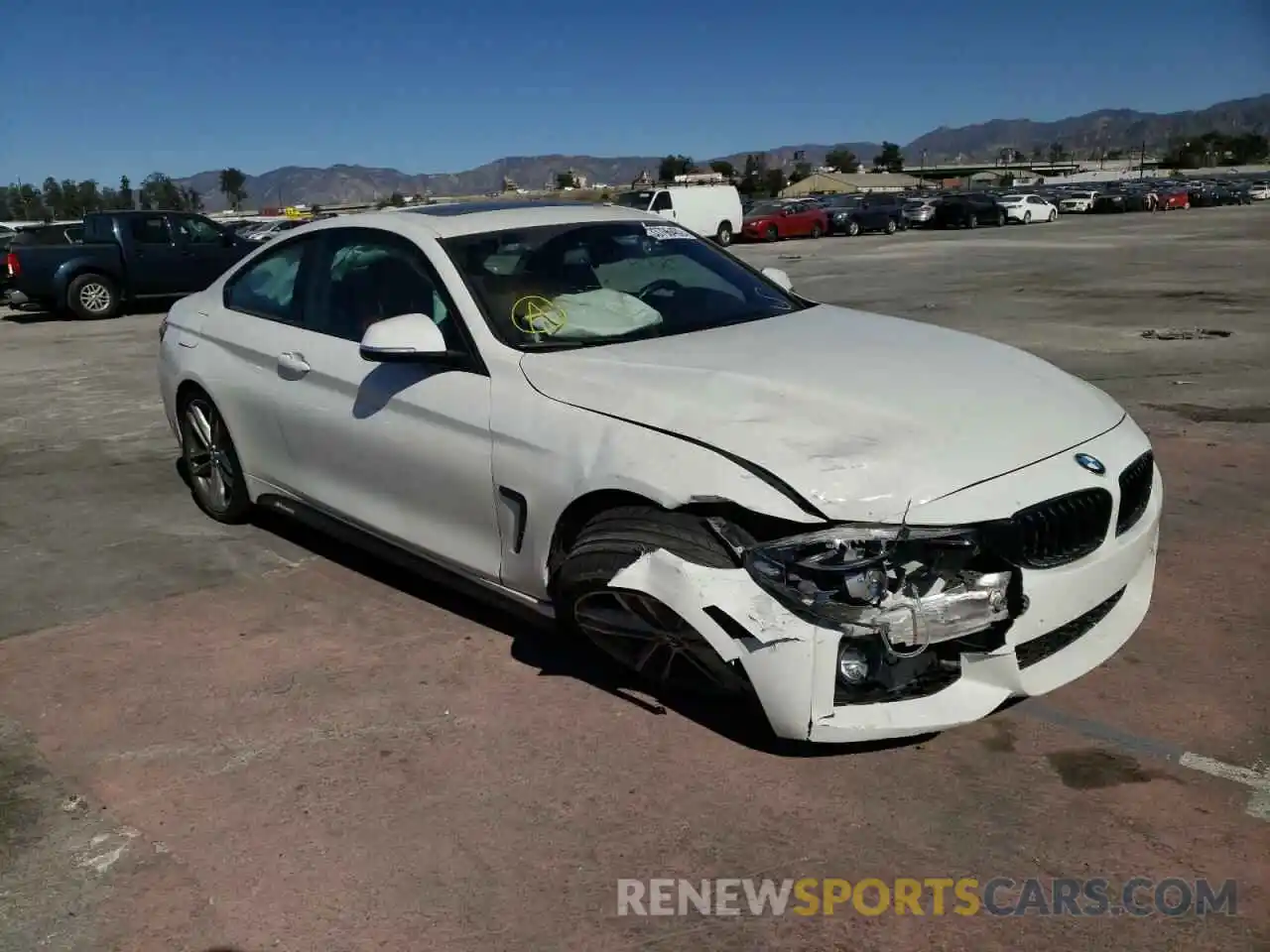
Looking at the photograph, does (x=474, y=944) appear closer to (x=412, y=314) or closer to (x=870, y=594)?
(x=870, y=594)

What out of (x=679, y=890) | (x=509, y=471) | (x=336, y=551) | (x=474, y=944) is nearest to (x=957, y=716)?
(x=679, y=890)

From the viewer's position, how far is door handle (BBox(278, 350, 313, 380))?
14.7 ft

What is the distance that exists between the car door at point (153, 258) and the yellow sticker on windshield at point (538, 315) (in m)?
15.4

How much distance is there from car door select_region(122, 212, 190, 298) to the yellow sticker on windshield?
15435 mm

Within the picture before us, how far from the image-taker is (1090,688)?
3582 millimetres

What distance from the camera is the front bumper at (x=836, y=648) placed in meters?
2.84

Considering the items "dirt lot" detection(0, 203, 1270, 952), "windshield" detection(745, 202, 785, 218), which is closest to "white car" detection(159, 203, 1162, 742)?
"dirt lot" detection(0, 203, 1270, 952)

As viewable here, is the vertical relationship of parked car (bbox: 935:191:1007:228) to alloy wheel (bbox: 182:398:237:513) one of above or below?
below

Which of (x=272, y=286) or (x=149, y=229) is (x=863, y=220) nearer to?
(x=149, y=229)

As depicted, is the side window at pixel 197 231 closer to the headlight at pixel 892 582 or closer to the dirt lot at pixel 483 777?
the dirt lot at pixel 483 777

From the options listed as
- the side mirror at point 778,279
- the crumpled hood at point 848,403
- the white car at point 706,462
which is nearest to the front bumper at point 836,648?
the white car at point 706,462

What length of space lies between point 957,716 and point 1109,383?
6610mm

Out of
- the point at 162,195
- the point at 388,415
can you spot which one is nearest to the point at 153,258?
the point at 388,415

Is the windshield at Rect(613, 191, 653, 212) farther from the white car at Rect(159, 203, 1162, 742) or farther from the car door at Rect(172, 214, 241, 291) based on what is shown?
the white car at Rect(159, 203, 1162, 742)
